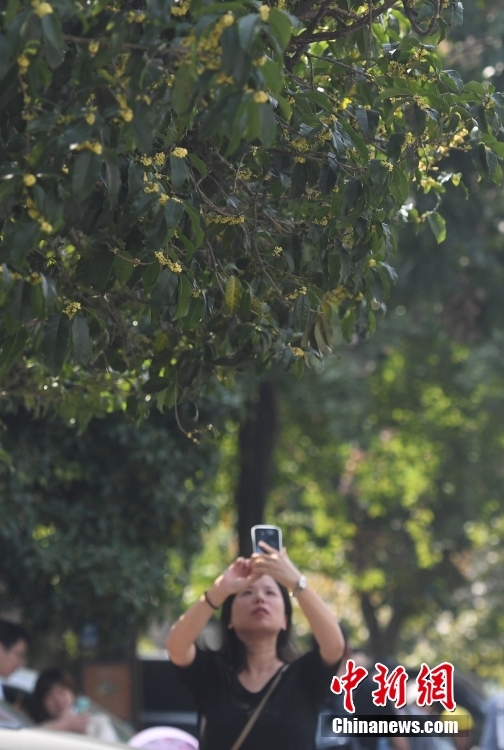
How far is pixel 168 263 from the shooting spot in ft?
10.4

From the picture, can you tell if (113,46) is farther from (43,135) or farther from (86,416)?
(86,416)

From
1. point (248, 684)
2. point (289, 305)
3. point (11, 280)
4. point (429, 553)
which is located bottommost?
point (429, 553)

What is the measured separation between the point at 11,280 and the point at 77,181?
299 mm

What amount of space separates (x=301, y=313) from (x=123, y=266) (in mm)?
668

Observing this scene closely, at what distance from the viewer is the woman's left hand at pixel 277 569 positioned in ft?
13.3

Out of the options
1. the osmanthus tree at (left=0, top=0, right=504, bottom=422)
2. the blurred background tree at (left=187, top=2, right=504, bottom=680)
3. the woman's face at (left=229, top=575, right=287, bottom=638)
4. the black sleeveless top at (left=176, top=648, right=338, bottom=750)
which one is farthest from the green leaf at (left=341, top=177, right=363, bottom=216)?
the blurred background tree at (left=187, top=2, right=504, bottom=680)

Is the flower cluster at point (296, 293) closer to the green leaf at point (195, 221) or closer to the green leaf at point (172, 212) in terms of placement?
the green leaf at point (195, 221)

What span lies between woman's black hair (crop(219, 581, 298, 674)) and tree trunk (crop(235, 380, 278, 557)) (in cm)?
744

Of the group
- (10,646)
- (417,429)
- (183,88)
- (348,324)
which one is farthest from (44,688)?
(417,429)

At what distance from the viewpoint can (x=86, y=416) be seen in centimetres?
446

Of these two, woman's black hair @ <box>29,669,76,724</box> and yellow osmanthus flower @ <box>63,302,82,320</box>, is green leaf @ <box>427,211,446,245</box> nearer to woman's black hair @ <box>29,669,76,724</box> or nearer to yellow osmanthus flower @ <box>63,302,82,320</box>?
yellow osmanthus flower @ <box>63,302,82,320</box>

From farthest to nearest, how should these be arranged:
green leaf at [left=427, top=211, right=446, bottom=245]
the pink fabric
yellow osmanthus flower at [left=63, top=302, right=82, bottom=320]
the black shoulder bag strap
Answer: the pink fabric → green leaf at [left=427, top=211, right=446, bottom=245] → the black shoulder bag strap → yellow osmanthus flower at [left=63, top=302, right=82, bottom=320]

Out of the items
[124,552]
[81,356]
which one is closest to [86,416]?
[81,356]

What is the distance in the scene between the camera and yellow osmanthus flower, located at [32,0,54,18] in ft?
8.46
